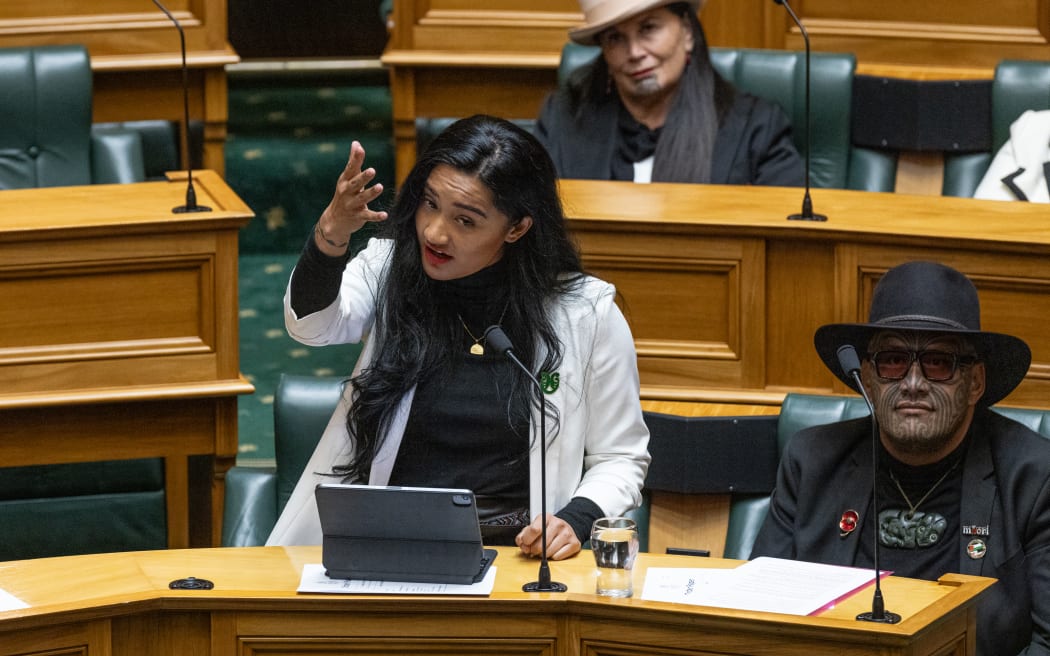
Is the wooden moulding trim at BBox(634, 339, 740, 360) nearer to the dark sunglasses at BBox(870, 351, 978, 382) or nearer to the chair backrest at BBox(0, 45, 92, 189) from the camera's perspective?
the dark sunglasses at BBox(870, 351, 978, 382)

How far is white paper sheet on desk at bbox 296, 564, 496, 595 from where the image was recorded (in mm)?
2514

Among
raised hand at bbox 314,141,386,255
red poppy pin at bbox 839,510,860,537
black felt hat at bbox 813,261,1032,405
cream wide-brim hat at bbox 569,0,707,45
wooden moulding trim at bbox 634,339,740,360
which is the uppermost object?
cream wide-brim hat at bbox 569,0,707,45

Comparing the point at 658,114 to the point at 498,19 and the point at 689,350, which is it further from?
the point at 498,19

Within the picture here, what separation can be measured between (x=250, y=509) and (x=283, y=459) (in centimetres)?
12

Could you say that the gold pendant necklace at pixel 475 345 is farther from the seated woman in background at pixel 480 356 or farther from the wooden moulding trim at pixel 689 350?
the wooden moulding trim at pixel 689 350

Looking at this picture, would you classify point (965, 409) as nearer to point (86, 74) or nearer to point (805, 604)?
point (805, 604)

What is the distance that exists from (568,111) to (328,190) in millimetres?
1804

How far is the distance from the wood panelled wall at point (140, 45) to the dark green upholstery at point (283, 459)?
2334mm

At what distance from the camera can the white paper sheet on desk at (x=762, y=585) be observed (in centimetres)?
247

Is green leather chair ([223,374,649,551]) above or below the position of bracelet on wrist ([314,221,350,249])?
below

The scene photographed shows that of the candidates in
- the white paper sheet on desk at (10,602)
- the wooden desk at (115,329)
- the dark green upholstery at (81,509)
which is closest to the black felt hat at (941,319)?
the white paper sheet on desk at (10,602)

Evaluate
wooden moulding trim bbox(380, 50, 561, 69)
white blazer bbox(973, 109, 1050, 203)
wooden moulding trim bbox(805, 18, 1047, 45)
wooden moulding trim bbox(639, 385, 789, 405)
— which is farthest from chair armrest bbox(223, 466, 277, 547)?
wooden moulding trim bbox(805, 18, 1047, 45)

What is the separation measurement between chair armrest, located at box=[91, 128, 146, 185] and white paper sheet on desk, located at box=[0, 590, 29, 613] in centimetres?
285

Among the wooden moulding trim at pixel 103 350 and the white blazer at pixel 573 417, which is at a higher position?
the white blazer at pixel 573 417
